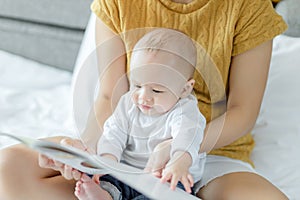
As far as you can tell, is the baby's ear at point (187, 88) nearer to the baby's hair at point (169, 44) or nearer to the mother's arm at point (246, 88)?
the baby's hair at point (169, 44)

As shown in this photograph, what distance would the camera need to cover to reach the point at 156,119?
Answer: 957mm

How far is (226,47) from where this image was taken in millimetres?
1124

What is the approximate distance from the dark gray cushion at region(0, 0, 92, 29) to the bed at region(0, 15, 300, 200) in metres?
0.19

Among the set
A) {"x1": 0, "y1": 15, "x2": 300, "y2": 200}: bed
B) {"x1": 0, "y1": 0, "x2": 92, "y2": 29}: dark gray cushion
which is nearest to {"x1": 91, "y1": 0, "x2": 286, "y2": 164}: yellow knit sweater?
{"x1": 0, "y1": 15, "x2": 300, "y2": 200}: bed

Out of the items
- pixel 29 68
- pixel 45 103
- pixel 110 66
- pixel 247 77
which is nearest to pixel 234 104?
pixel 247 77

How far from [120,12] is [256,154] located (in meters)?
0.44

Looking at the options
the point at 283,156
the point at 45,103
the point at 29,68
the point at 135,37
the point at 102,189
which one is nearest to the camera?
the point at 102,189

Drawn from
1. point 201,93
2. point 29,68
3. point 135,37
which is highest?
point 135,37

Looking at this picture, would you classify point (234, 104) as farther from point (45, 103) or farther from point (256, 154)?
point (45, 103)

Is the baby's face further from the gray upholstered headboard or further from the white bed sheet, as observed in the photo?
the gray upholstered headboard

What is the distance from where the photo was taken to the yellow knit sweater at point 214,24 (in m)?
1.12

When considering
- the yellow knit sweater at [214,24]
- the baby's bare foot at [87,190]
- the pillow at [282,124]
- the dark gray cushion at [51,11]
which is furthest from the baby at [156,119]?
the dark gray cushion at [51,11]

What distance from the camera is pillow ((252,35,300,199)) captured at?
120 centimetres

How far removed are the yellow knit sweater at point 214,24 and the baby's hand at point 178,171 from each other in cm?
20
